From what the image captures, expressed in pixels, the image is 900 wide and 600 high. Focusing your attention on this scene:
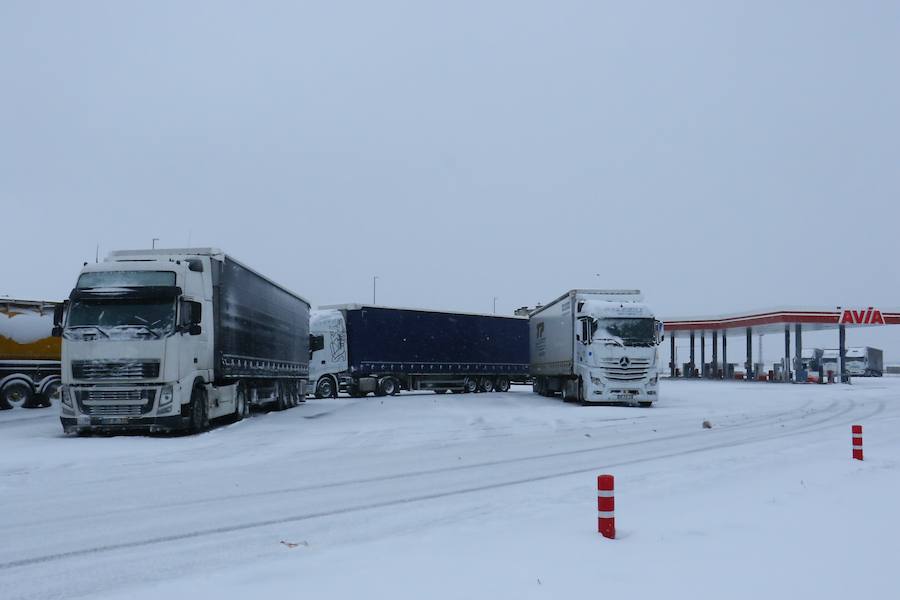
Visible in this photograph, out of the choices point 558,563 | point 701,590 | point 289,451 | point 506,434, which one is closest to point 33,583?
point 558,563

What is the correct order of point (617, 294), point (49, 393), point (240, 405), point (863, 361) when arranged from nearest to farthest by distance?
point (240, 405) < point (49, 393) < point (617, 294) < point (863, 361)

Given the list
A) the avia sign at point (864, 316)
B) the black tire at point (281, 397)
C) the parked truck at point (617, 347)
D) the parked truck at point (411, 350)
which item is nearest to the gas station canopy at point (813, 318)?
the avia sign at point (864, 316)

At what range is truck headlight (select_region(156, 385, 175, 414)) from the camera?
52.1 feet

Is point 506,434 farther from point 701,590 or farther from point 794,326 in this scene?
point 794,326

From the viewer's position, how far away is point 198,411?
17266 mm

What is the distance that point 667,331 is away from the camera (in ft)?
211

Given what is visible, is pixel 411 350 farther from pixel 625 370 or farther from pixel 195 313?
pixel 195 313

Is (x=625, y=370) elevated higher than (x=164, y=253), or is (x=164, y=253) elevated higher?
(x=164, y=253)

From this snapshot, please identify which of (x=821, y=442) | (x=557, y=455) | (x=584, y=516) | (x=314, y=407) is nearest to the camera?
(x=584, y=516)

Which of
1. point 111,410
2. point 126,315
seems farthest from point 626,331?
point 111,410

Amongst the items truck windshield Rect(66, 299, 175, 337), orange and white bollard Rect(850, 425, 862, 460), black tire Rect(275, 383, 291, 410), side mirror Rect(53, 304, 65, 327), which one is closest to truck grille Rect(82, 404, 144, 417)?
truck windshield Rect(66, 299, 175, 337)

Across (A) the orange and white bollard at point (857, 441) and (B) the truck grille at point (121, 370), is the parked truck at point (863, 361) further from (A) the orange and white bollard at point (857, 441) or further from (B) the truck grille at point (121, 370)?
(B) the truck grille at point (121, 370)

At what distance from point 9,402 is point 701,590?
24.9m

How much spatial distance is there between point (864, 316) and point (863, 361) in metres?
30.8
